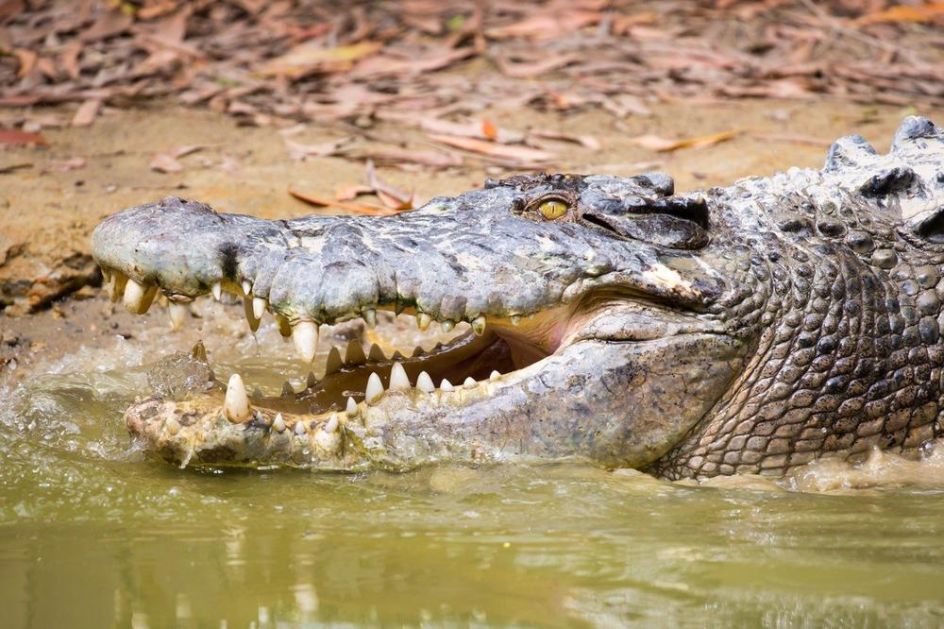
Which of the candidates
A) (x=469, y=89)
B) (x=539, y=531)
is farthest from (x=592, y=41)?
(x=539, y=531)

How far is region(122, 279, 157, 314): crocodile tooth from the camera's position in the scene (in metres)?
3.44

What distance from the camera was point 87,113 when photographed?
7176 millimetres

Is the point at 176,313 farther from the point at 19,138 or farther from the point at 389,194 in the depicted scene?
the point at 19,138

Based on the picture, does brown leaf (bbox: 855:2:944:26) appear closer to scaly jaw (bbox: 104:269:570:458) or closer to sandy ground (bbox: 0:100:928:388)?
sandy ground (bbox: 0:100:928:388)

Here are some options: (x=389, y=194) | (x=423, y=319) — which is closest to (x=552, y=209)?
(x=423, y=319)

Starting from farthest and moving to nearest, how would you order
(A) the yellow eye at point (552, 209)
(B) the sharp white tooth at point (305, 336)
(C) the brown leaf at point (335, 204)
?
(C) the brown leaf at point (335, 204) < (A) the yellow eye at point (552, 209) < (B) the sharp white tooth at point (305, 336)

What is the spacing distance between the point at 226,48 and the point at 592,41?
2.58 meters

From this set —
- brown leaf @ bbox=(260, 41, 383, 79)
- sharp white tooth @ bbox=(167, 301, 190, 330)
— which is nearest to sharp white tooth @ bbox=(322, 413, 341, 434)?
sharp white tooth @ bbox=(167, 301, 190, 330)

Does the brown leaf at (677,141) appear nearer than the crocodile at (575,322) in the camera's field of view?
No

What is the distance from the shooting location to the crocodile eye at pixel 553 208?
375 cm

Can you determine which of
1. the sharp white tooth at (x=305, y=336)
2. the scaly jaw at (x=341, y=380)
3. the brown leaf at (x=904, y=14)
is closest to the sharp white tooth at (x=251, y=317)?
the scaly jaw at (x=341, y=380)

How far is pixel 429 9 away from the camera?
30.0ft

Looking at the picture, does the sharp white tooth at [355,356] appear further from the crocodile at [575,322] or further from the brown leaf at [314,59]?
the brown leaf at [314,59]

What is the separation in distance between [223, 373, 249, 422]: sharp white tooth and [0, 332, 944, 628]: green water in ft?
0.75
